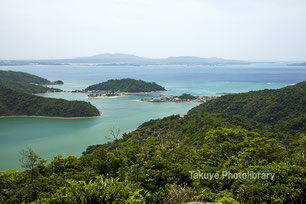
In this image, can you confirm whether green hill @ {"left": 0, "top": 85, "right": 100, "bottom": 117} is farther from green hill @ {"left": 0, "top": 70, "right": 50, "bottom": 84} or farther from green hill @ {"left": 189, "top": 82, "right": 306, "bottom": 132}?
green hill @ {"left": 0, "top": 70, "right": 50, "bottom": 84}

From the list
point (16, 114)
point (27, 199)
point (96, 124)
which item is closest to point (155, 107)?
point (96, 124)

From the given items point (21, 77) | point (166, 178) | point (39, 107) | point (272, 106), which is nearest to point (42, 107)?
point (39, 107)

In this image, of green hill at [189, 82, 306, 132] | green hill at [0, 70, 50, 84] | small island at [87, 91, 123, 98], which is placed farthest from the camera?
green hill at [0, 70, 50, 84]

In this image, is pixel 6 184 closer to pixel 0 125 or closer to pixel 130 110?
pixel 0 125

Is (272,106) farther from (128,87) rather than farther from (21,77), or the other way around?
(21,77)

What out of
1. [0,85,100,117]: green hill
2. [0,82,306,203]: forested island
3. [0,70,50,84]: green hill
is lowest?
[0,85,100,117]: green hill

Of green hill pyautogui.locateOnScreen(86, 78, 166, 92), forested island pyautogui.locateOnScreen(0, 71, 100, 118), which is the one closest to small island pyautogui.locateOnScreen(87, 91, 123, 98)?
green hill pyautogui.locateOnScreen(86, 78, 166, 92)

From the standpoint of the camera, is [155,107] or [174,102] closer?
[155,107]

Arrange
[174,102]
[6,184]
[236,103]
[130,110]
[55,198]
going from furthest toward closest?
[174,102] → [130,110] → [236,103] → [6,184] → [55,198]

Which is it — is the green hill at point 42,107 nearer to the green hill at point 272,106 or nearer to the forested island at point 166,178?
the green hill at point 272,106
